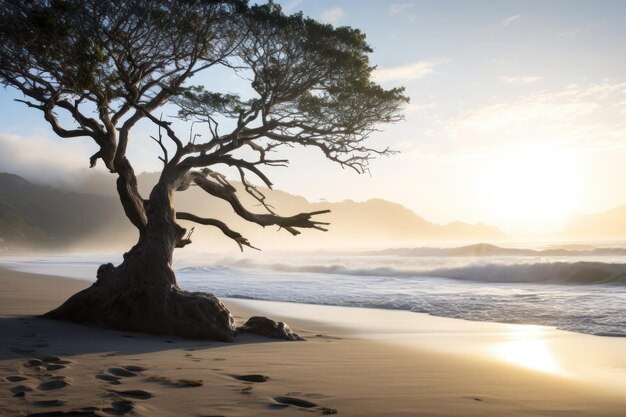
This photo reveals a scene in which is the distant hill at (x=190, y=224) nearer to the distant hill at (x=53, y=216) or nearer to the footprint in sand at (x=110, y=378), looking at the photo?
the distant hill at (x=53, y=216)

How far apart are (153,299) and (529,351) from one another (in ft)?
18.9

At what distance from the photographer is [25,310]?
35.5 feet

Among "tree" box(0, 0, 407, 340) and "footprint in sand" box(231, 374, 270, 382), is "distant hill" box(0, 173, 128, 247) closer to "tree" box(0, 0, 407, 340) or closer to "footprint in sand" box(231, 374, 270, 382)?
"tree" box(0, 0, 407, 340)

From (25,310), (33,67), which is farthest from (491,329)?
(33,67)

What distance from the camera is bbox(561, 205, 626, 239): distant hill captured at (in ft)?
332

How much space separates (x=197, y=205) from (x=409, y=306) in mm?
155574

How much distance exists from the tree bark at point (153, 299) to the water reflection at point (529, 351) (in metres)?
4.03

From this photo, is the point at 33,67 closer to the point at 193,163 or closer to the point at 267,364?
the point at 193,163

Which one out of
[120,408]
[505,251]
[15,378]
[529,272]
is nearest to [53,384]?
[15,378]

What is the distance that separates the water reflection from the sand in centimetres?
3

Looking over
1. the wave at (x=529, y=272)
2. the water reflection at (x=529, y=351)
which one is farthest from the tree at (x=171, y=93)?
the wave at (x=529, y=272)

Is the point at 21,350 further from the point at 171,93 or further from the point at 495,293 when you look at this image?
the point at 495,293

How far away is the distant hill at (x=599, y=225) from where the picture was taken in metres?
101

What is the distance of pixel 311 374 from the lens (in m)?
5.26
